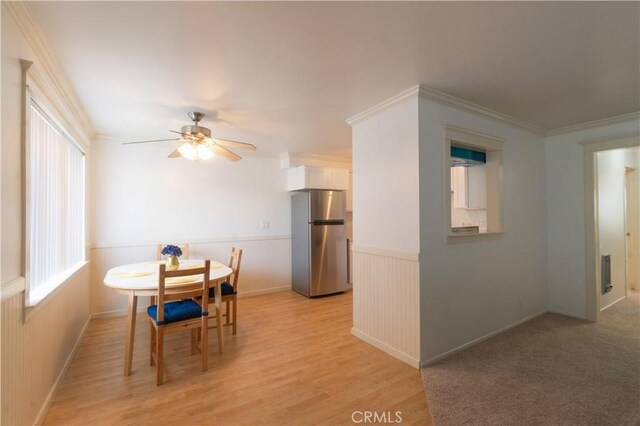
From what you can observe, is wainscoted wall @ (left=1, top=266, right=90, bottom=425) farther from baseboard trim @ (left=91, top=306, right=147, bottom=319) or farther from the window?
the window

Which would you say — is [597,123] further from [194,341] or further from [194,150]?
[194,341]

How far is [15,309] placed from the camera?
1.44m

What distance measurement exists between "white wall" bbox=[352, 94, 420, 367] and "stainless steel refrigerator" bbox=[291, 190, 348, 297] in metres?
1.49

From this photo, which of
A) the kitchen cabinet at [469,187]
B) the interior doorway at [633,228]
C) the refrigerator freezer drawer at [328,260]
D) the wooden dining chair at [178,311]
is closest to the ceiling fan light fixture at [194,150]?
the wooden dining chair at [178,311]

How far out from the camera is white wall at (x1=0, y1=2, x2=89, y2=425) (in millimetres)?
1345

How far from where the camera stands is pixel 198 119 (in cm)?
286

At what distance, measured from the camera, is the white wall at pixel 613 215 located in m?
3.55

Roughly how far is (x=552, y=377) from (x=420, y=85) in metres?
2.55


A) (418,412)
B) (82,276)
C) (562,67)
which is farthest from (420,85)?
(82,276)

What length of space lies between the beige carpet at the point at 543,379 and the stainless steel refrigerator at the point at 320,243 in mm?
2305

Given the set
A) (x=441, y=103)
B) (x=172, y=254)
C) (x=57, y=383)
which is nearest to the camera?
(x=57, y=383)

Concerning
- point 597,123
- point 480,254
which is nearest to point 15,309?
point 480,254

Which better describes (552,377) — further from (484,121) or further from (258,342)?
(258,342)

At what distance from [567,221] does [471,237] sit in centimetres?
179
